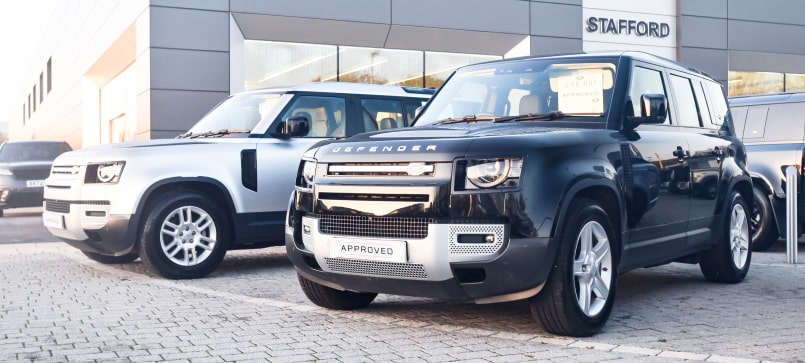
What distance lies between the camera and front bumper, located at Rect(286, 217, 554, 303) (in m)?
4.83

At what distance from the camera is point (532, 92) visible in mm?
6180

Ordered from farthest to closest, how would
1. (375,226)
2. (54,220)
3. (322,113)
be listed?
(322,113) < (54,220) < (375,226)

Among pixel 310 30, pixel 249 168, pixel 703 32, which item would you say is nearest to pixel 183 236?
pixel 249 168

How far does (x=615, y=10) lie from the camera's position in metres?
A: 21.5

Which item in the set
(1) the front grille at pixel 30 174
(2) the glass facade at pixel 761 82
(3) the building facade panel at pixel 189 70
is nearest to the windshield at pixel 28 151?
(1) the front grille at pixel 30 174

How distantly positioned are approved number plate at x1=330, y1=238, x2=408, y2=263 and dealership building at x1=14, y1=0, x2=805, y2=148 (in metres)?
13.0

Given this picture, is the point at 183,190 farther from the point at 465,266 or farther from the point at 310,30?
the point at 310,30

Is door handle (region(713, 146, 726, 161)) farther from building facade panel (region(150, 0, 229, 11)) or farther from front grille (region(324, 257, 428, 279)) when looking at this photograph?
building facade panel (region(150, 0, 229, 11))

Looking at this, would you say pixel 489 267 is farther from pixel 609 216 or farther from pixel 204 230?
pixel 204 230

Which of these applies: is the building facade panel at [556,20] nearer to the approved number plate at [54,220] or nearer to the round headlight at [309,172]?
the approved number plate at [54,220]

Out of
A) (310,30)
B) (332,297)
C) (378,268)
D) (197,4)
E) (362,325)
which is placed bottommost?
(362,325)

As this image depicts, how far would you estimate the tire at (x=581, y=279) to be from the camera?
16.4 feet

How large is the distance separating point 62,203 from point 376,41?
12.2 metres

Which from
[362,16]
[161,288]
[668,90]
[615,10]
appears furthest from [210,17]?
[668,90]
